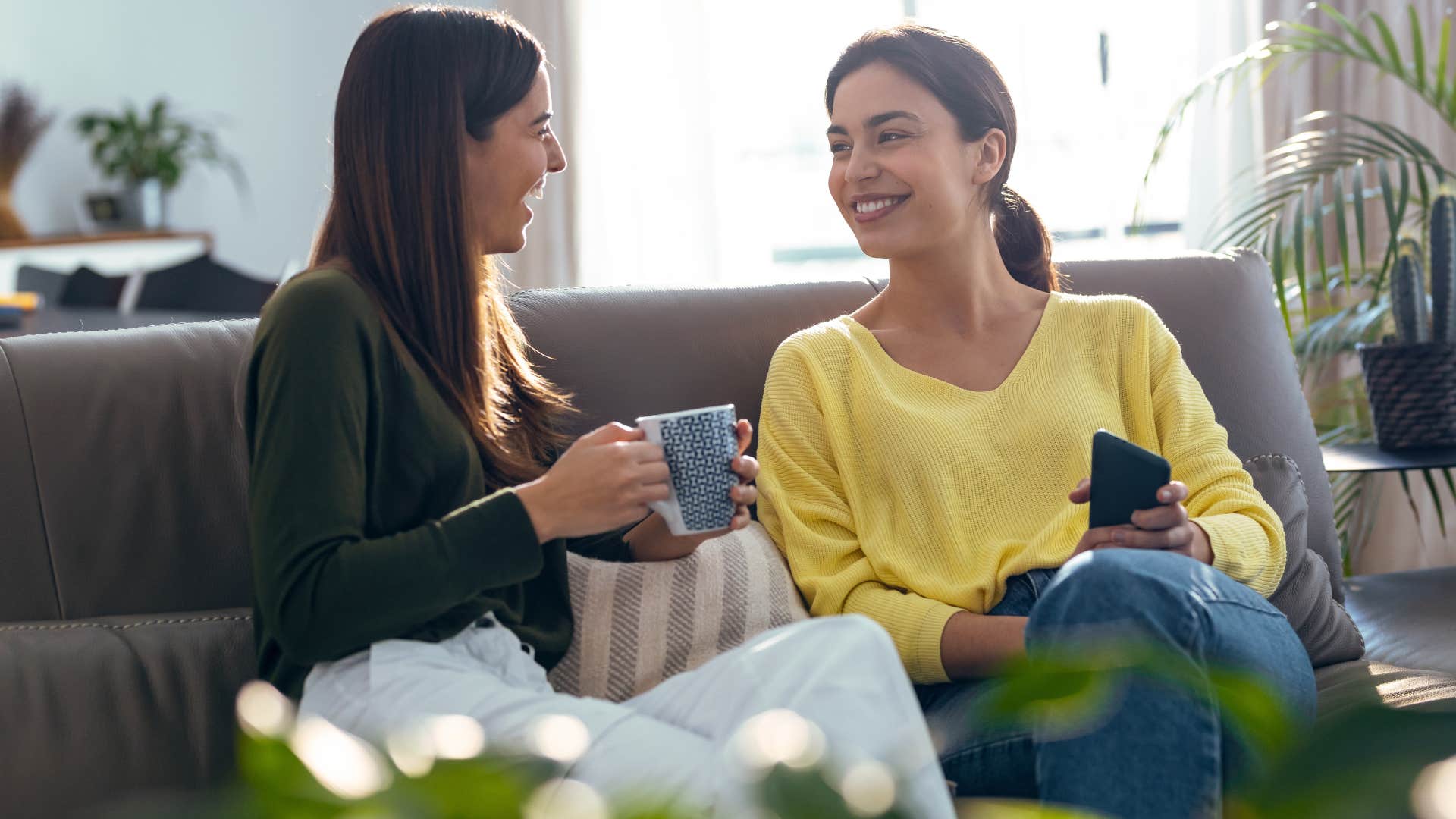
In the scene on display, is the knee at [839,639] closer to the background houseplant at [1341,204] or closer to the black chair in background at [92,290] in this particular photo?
the background houseplant at [1341,204]

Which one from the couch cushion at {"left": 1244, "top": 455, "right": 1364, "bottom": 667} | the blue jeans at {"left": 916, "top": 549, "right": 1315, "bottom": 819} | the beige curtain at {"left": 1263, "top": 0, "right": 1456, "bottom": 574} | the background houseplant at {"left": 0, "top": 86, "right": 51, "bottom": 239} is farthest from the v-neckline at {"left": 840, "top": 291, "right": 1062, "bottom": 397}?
the background houseplant at {"left": 0, "top": 86, "right": 51, "bottom": 239}

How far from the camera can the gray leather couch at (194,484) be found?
1.27 m

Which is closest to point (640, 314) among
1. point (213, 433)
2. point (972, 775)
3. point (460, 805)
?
point (213, 433)

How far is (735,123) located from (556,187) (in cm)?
57

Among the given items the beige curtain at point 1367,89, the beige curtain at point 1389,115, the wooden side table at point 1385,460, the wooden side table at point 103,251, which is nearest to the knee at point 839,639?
the wooden side table at point 1385,460

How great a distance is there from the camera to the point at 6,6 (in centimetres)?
505

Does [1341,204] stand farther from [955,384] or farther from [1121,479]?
[1121,479]

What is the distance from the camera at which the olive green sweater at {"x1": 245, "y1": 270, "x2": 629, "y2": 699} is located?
1.11m

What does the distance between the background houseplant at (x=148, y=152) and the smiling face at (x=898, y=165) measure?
4.15m

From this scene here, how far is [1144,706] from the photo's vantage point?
103 cm

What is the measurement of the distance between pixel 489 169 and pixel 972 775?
79cm

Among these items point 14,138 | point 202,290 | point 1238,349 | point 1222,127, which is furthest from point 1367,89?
point 14,138

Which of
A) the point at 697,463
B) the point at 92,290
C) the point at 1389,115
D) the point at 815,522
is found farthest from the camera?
the point at 92,290

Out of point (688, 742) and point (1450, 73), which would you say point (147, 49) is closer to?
point (1450, 73)
